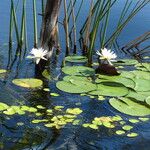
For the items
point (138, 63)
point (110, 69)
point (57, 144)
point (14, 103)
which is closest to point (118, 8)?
point (138, 63)

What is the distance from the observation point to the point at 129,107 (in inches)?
86.6

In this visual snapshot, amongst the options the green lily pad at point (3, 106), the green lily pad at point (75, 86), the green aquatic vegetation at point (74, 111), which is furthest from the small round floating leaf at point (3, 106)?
the green lily pad at point (75, 86)

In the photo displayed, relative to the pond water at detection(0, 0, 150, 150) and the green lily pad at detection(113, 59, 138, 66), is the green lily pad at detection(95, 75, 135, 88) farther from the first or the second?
the green lily pad at detection(113, 59, 138, 66)

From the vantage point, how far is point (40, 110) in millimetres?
2064

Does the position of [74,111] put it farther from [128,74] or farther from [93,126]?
[128,74]

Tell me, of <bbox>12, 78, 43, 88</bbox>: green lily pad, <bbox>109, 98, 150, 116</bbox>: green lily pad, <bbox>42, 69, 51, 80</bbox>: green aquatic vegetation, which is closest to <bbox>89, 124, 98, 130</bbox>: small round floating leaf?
<bbox>109, 98, 150, 116</bbox>: green lily pad

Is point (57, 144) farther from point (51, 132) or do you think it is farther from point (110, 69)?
point (110, 69)

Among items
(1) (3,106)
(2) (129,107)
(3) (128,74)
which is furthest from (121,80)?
(1) (3,106)

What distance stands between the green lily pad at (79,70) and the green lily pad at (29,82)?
11.3 inches

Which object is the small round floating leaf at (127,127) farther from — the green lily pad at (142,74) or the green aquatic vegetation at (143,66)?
the green aquatic vegetation at (143,66)

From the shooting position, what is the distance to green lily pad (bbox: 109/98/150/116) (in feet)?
7.00

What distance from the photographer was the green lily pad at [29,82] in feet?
7.85

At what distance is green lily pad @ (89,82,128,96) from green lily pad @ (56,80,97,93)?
1.8 inches

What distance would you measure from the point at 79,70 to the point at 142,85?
1.57ft
